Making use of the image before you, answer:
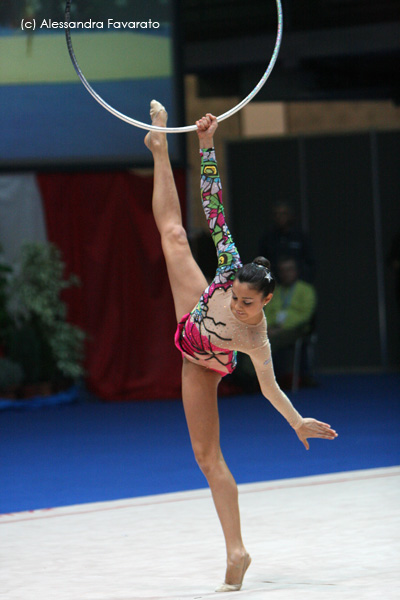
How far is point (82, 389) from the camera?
920 cm

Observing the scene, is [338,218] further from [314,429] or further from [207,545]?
[314,429]

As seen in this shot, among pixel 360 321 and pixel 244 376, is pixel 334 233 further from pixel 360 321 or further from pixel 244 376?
pixel 244 376

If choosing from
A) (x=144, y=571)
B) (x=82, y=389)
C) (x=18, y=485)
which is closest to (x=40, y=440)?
(x=18, y=485)

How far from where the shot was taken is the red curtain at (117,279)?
8.34 metres

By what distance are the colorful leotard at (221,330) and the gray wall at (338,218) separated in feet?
22.5

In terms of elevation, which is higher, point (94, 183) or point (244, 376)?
point (94, 183)

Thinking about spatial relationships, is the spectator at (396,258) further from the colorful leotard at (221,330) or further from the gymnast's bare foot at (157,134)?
the colorful leotard at (221,330)

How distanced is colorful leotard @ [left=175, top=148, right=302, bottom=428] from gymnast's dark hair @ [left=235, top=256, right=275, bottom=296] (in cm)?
14

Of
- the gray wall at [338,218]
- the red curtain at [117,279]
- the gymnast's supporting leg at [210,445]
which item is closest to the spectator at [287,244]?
the red curtain at [117,279]

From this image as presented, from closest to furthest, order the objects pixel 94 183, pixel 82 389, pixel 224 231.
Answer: pixel 224 231 < pixel 94 183 < pixel 82 389

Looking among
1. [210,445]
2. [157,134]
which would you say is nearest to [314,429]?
[210,445]

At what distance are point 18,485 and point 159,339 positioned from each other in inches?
135

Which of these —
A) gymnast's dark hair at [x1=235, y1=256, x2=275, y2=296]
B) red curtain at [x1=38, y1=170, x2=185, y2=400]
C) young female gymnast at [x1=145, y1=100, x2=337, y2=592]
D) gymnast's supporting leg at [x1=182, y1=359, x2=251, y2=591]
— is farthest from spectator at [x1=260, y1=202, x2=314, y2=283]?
gymnast's dark hair at [x1=235, y1=256, x2=275, y2=296]

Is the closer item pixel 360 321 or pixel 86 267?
pixel 86 267
